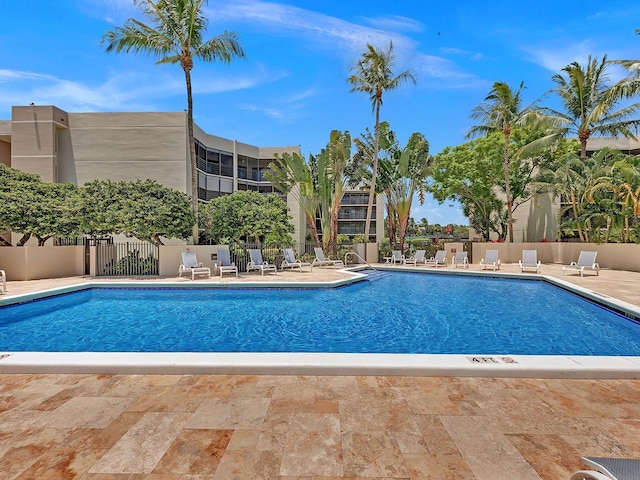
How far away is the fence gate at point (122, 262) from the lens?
14.3 m

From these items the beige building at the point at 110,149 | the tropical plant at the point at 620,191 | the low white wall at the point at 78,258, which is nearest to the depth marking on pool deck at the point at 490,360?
the low white wall at the point at 78,258

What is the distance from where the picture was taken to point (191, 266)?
Answer: 1336cm

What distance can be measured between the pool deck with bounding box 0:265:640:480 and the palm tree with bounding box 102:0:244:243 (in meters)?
12.0

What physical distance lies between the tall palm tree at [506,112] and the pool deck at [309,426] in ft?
61.7

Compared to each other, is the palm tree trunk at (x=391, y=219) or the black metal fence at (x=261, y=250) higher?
the palm tree trunk at (x=391, y=219)

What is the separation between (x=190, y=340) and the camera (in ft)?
20.3

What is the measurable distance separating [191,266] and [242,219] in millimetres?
3541

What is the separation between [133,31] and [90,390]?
15.1m

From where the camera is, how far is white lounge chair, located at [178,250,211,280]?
42.6 feet

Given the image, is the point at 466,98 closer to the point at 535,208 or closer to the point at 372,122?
the point at 372,122

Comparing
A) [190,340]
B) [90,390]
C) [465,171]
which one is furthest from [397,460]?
[465,171]

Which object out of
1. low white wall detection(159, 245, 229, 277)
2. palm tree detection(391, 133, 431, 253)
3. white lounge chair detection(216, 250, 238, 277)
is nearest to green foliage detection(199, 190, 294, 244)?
white lounge chair detection(216, 250, 238, 277)

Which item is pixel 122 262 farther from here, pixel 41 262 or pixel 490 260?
pixel 490 260

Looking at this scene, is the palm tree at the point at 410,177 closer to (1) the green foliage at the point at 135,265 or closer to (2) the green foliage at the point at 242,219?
(2) the green foliage at the point at 242,219
